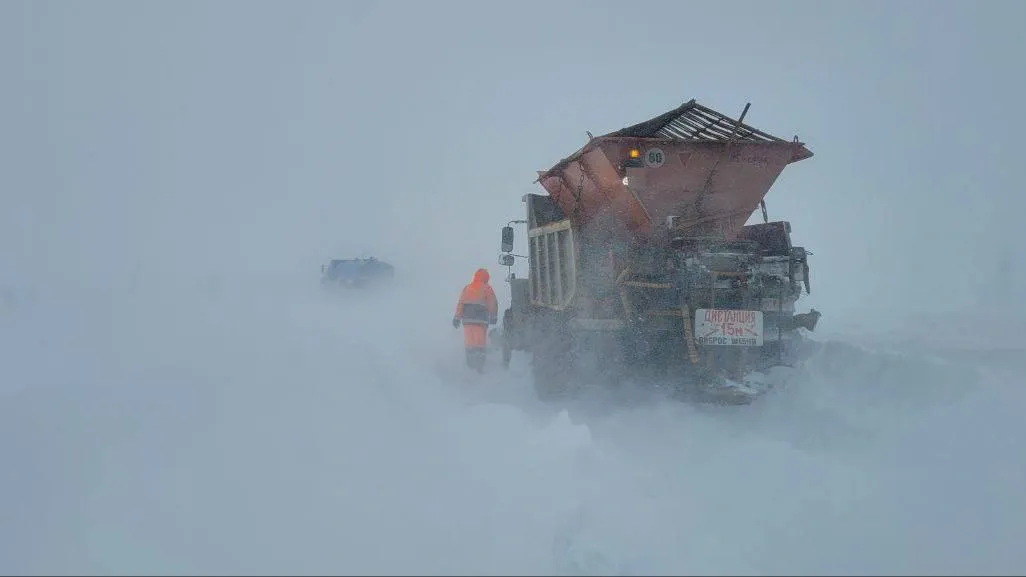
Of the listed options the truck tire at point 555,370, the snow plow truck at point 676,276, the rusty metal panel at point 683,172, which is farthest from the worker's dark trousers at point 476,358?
the rusty metal panel at point 683,172

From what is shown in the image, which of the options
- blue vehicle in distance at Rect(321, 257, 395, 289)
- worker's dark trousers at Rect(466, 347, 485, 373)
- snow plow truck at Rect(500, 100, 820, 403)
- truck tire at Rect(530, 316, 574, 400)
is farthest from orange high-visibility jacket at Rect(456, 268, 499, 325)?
blue vehicle in distance at Rect(321, 257, 395, 289)

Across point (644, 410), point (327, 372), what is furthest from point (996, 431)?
point (327, 372)

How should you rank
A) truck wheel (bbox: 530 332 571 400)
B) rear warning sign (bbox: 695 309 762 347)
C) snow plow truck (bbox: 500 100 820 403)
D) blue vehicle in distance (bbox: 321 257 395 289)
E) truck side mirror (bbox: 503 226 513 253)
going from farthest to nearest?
blue vehicle in distance (bbox: 321 257 395 289)
truck side mirror (bbox: 503 226 513 253)
truck wheel (bbox: 530 332 571 400)
snow plow truck (bbox: 500 100 820 403)
rear warning sign (bbox: 695 309 762 347)

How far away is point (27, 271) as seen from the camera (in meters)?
24.2

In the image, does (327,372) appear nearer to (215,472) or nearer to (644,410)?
(215,472)

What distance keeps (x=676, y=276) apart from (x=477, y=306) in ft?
7.93

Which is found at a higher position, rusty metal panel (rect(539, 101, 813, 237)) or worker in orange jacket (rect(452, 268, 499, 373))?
rusty metal panel (rect(539, 101, 813, 237))

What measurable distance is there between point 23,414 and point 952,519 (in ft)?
17.5

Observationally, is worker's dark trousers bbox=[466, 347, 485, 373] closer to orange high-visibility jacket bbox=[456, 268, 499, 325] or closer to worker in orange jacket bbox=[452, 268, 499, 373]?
worker in orange jacket bbox=[452, 268, 499, 373]

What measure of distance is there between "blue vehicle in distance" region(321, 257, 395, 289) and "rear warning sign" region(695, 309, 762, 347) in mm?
18256

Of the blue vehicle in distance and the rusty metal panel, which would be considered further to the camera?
the blue vehicle in distance

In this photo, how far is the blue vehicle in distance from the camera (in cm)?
2302

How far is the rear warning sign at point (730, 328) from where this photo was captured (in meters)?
6.00

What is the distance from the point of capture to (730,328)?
601 centimetres
